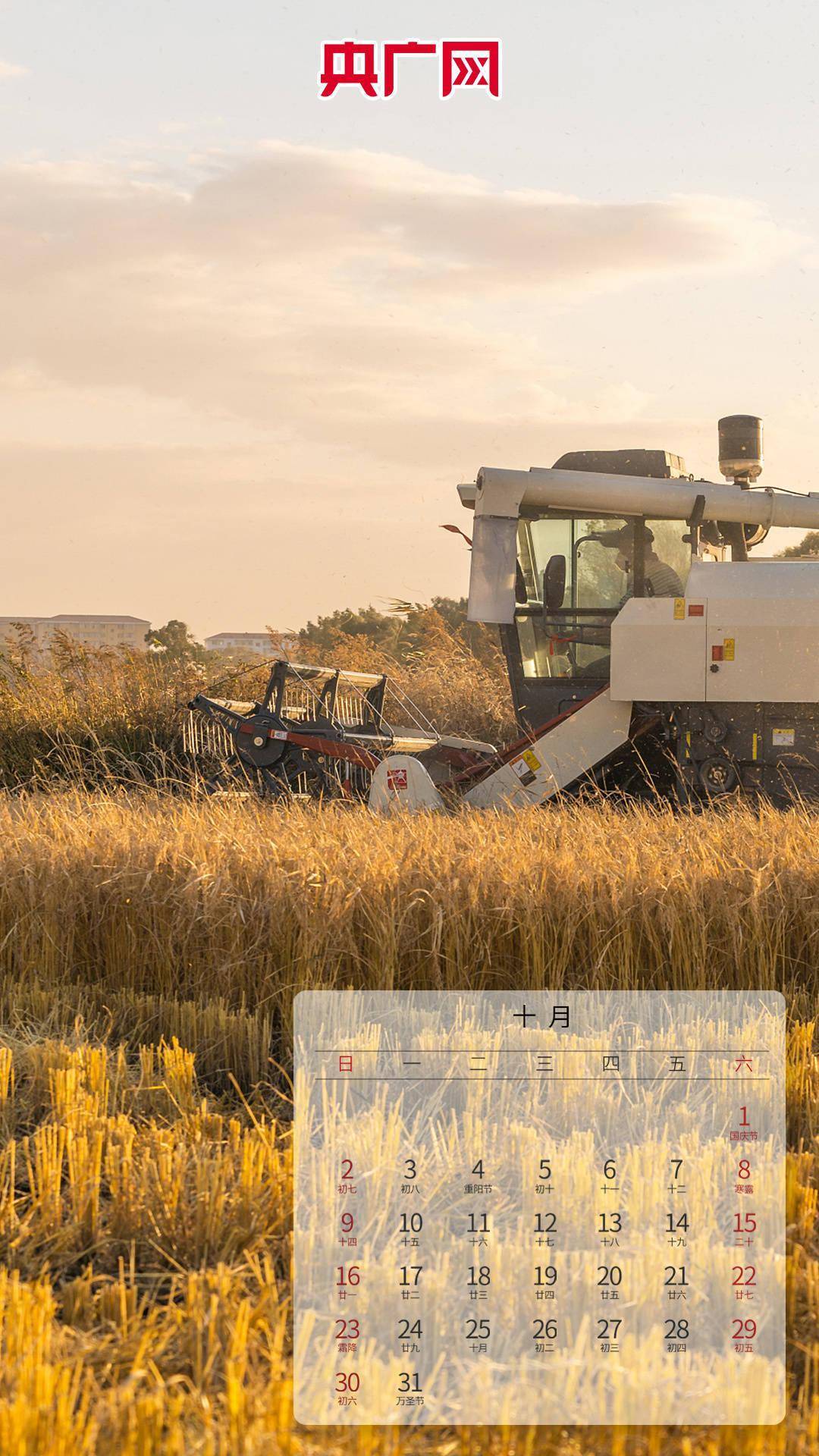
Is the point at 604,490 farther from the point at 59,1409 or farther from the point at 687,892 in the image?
the point at 59,1409

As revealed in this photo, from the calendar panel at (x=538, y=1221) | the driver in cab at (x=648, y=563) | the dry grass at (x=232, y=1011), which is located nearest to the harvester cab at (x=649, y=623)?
the driver in cab at (x=648, y=563)

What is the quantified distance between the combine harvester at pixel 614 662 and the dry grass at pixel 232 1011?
783 millimetres

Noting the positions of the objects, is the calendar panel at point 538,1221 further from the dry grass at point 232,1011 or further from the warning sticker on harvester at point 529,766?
the warning sticker on harvester at point 529,766

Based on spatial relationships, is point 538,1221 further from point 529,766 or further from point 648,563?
point 648,563

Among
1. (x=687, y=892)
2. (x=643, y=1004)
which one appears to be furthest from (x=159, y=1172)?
(x=687, y=892)

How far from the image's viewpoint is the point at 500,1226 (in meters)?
2.65

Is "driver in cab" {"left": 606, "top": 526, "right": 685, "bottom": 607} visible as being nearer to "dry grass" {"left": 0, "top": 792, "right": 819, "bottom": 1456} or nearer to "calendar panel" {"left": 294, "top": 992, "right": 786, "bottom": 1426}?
"dry grass" {"left": 0, "top": 792, "right": 819, "bottom": 1456}

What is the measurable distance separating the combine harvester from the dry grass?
0.78 metres

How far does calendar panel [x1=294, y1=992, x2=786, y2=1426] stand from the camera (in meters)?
2.04

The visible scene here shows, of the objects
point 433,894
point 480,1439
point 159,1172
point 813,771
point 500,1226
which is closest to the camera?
point 480,1439

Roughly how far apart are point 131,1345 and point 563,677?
6833 mm

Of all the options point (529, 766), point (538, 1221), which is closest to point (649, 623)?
point (529, 766)

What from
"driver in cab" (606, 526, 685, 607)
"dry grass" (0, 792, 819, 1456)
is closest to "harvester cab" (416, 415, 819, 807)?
"driver in cab" (606, 526, 685, 607)

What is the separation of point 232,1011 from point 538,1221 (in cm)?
202
